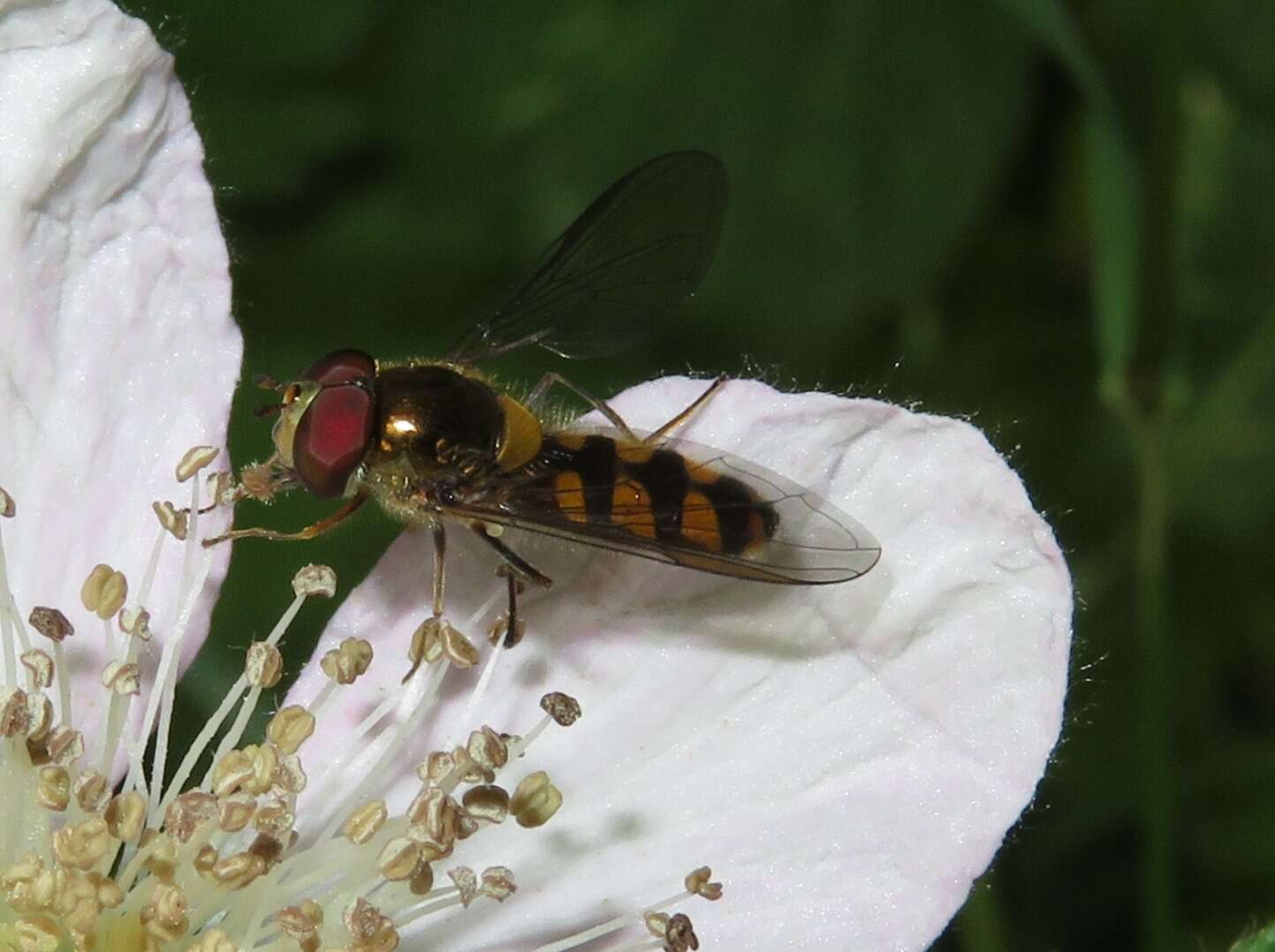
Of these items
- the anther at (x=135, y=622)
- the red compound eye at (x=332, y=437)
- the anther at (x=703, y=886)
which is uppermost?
the red compound eye at (x=332, y=437)

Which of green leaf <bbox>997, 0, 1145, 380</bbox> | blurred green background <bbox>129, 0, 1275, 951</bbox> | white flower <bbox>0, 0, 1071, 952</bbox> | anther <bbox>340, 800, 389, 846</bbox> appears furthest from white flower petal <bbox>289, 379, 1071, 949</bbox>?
blurred green background <bbox>129, 0, 1275, 951</bbox>

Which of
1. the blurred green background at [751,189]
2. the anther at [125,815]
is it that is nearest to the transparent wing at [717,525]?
the anther at [125,815]

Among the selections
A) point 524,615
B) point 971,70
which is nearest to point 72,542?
point 524,615

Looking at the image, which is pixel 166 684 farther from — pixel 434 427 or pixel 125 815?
pixel 434 427

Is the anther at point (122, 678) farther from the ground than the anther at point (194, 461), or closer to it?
closer to it

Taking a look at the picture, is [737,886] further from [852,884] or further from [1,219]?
[1,219]

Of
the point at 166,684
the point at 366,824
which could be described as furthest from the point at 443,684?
the point at 166,684

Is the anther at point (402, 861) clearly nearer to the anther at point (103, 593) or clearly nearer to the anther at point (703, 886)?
the anther at point (703, 886)
